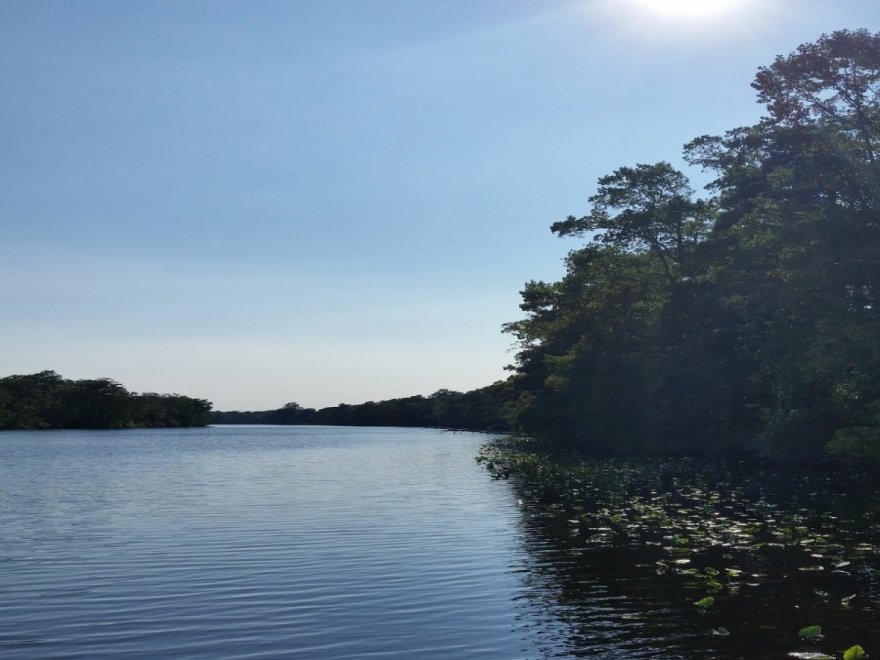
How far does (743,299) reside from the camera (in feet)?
149

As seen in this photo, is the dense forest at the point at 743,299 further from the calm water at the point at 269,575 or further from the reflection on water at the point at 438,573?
the calm water at the point at 269,575

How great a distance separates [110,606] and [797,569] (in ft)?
Answer: 47.3

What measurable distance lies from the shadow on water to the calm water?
941 millimetres

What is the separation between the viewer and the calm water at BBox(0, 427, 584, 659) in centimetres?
1320

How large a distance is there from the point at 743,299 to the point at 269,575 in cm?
3490

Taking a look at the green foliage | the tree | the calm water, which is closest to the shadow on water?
the green foliage

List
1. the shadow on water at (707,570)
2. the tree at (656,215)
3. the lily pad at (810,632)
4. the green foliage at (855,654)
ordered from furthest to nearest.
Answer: the tree at (656,215)
the shadow on water at (707,570)
the lily pad at (810,632)
the green foliage at (855,654)

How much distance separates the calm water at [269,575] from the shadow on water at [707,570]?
0.94 metres

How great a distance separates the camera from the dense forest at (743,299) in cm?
3316

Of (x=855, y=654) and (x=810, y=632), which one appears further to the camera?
(x=810, y=632)

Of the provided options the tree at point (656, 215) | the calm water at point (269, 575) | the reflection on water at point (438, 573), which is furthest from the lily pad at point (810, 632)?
the tree at point (656, 215)

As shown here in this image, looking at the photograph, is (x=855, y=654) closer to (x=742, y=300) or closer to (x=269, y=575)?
(x=269, y=575)

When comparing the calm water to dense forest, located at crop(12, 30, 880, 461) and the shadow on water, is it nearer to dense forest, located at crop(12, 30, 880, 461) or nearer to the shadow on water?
the shadow on water

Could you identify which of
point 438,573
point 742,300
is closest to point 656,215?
point 742,300
